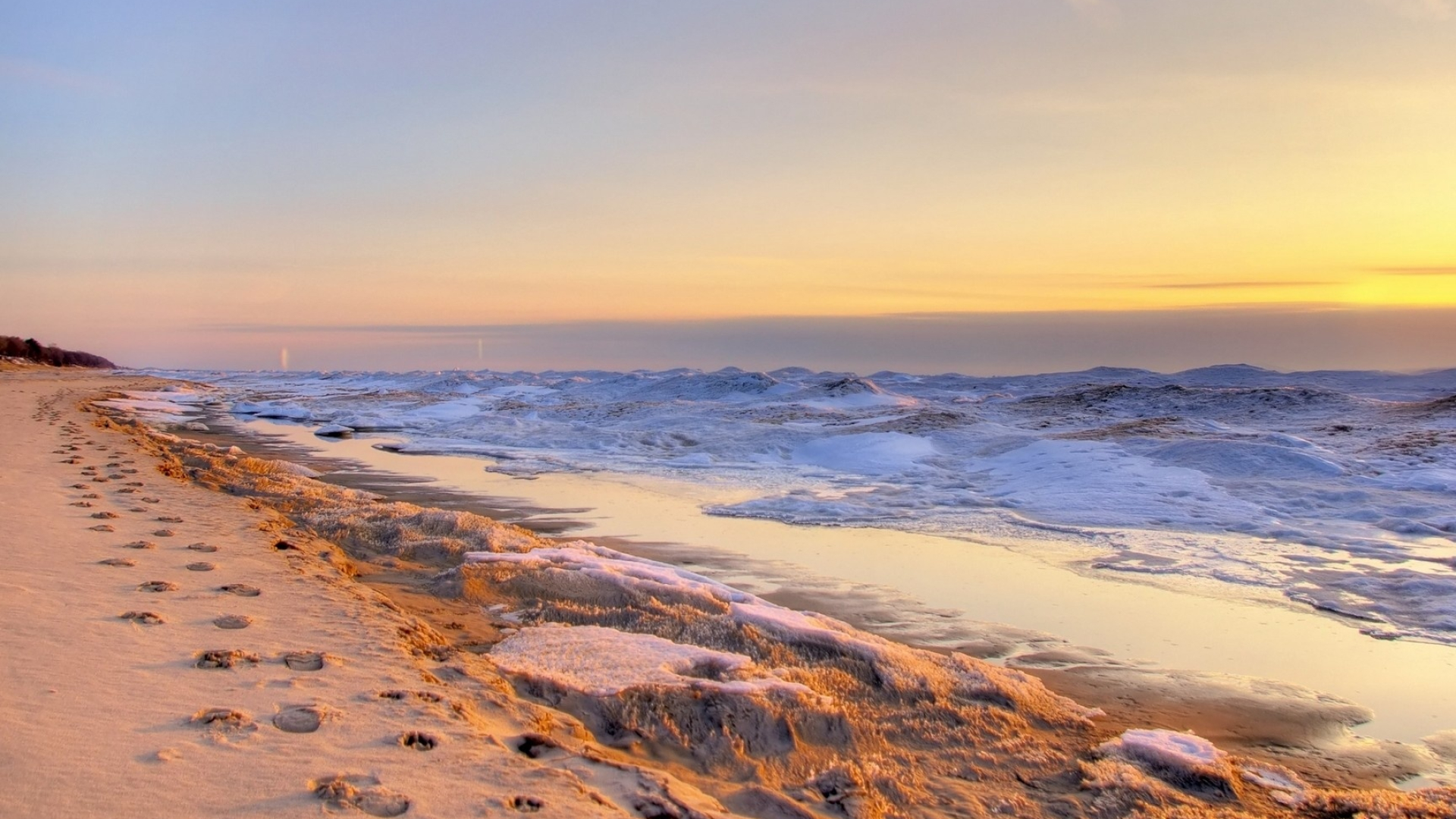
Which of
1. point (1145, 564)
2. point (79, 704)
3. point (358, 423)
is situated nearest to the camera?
point (79, 704)

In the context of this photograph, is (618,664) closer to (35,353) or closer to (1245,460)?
(1245,460)

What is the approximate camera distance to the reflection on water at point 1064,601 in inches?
248

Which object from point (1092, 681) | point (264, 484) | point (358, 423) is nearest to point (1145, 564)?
point (1092, 681)

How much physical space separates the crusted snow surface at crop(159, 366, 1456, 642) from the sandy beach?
188 inches

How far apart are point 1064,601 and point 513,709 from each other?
5.51 meters

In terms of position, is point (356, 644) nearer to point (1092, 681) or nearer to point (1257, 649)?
point (1092, 681)

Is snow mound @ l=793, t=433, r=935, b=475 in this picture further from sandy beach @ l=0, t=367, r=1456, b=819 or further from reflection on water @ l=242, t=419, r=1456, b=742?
sandy beach @ l=0, t=367, r=1456, b=819

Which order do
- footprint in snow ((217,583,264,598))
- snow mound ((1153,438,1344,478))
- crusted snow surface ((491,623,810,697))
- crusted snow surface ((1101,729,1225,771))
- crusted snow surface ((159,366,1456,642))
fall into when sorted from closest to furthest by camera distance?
crusted snow surface ((1101,729,1225,771)) → crusted snow surface ((491,623,810,697)) → footprint in snow ((217,583,264,598)) → crusted snow surface ((159,366,1456,642)) → snow mound ((1153,438,1344,478))

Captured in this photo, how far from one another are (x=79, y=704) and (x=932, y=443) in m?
19.4

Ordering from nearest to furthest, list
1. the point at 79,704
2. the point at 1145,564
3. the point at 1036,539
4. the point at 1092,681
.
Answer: the point at 79,704 < the point at 1092,681 < the point at 1145,564 < the point at 1036,539

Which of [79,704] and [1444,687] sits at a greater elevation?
[79,704]

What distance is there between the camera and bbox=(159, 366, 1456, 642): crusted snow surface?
33.7 feet

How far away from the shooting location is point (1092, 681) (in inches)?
236

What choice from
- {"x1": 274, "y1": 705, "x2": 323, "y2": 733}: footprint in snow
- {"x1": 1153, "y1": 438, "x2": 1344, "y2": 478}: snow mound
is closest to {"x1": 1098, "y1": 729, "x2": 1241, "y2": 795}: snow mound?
{"x1": 274, "y1": 705, "x2": 323, "y2": 733}: footprint in snow
